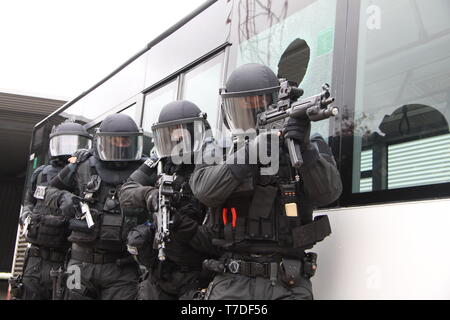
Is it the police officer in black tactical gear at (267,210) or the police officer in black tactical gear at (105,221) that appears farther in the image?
the police officer in black tactical gear at (105,221)

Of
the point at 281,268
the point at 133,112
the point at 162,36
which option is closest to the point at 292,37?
the point at 281,268

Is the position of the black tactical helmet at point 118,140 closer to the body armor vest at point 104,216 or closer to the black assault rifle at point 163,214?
the body armor vest at point 104,216

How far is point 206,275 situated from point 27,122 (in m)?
9.39

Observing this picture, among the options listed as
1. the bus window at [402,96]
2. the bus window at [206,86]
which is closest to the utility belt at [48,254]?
the bus window at [206,86]

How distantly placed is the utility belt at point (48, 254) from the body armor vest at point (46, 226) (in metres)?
0.08

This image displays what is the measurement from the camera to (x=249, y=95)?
7.52ft

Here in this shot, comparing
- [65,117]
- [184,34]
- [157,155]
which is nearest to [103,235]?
[157,155]

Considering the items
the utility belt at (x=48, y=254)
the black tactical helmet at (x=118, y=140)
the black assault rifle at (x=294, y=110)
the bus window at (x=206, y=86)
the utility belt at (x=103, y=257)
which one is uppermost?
the bus window at (x=206, y=86)

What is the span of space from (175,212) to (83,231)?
121 centimetres

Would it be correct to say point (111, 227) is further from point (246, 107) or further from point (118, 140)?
point (246, 107)

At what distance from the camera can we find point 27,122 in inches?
435

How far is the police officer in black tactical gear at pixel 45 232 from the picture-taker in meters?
4.52

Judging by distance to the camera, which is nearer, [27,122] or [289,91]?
[289,91]

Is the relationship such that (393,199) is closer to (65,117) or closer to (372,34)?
(372,34)
